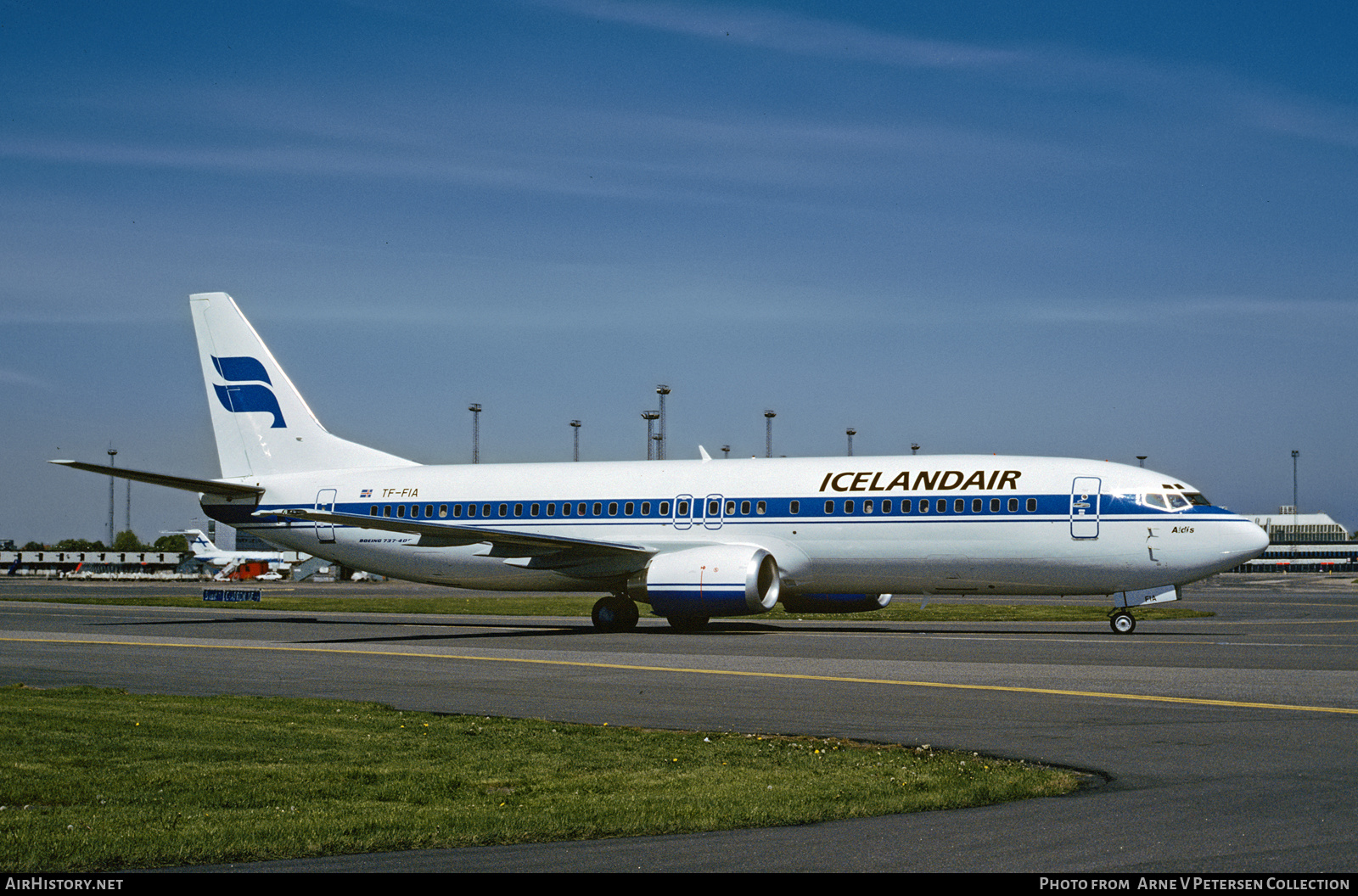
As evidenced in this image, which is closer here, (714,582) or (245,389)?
(714,582)

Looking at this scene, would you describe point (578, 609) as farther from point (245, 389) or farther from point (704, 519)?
point (245, 389)

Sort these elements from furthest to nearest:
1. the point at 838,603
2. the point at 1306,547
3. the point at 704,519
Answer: the point at 1306,547
the point at 838,603
the point at 704,519

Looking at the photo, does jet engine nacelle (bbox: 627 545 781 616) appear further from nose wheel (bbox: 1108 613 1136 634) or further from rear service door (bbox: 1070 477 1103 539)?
nose wheel (bbox: 1108 613 1136 634)

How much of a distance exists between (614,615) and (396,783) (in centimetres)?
2312

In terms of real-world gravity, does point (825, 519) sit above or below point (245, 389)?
below

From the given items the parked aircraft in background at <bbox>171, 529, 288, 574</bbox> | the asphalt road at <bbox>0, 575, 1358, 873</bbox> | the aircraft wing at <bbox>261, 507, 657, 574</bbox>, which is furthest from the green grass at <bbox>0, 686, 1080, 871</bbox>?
the parked aircraft in background at <bbox>171, 529, 288, 574</bbox>

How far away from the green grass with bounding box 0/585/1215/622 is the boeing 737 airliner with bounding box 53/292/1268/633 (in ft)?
19.6

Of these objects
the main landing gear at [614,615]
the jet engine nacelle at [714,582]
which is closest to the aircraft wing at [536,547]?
the main landing gear at [614,615]

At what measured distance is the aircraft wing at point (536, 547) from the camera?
3098 centimetres

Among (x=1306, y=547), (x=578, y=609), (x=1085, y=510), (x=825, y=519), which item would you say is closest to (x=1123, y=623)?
(x=1085, y=510)

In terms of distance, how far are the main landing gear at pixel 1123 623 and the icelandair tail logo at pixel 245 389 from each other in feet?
81.7

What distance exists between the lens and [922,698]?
→ 1623 cm

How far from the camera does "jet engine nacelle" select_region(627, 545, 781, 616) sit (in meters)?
30.6
